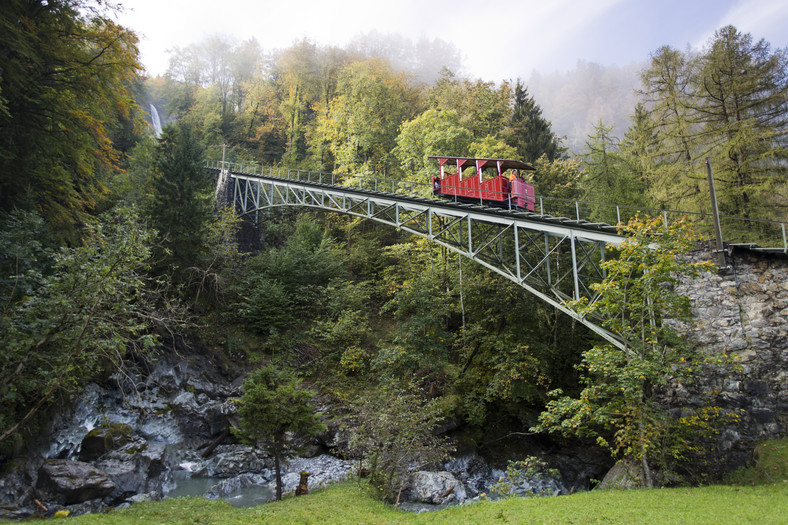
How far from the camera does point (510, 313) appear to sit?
17062 mm

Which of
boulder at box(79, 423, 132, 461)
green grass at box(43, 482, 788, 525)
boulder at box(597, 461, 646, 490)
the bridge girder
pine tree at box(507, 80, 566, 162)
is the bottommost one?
boulder at box(597, 461, 646, 490)

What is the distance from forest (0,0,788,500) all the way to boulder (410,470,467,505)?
1532mm

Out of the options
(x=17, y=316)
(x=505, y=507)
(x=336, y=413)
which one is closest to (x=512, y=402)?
(x=336, y=413)

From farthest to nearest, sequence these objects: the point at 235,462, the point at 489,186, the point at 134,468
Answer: the point at 489,186
the point at 235,462
the point at 134,468

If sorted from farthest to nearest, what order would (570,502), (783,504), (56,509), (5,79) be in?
1. (5,79)
2. (56,509)
3. (570,502)
4. (783,504)

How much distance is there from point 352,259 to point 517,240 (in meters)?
13.3

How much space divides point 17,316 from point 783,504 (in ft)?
48.1

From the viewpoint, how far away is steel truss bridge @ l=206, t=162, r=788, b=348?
12.8 meters

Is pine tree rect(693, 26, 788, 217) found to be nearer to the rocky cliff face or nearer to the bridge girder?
the bridge girder

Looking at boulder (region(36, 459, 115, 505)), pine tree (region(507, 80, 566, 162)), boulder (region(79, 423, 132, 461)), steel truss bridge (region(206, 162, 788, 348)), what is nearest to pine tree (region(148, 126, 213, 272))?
steel truss bridge (region(206, 162, 788, 348))

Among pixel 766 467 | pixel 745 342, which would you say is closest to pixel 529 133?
pixel 745 342

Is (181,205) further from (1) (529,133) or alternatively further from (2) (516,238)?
(1) (529,133)

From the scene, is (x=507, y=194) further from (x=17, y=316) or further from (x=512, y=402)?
(x=17, y=316)

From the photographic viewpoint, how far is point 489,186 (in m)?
16.7
